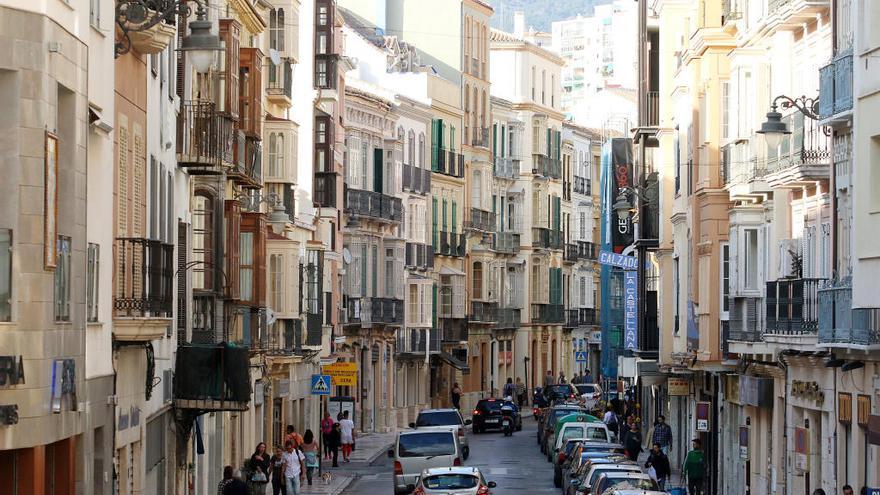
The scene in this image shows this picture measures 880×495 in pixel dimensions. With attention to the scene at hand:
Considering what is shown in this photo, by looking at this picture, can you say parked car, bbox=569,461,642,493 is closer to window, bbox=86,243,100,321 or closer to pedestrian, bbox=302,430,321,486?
window, bbox=86,243,100,321

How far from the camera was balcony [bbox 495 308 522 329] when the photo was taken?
98.8 meters

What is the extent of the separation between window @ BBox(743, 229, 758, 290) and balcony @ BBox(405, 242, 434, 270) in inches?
1606

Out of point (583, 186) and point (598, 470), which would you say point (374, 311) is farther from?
point (583, 186)

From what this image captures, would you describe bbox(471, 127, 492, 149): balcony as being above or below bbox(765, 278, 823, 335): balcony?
above

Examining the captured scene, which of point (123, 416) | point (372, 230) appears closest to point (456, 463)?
point (123, 416)

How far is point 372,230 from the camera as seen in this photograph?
246 ft

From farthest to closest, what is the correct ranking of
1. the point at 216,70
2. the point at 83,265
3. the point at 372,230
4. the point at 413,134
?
the point at 413,134, the point at 372,230, the point at 216,70, the point at 83,265

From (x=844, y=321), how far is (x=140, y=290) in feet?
36.0

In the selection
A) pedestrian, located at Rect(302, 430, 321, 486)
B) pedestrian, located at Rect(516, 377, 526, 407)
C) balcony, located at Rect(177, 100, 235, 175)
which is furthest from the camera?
pedestrian, located at Rect(516, 377, 526, 407)

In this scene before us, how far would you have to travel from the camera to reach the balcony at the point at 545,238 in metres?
105

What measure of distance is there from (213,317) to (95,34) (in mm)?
15390

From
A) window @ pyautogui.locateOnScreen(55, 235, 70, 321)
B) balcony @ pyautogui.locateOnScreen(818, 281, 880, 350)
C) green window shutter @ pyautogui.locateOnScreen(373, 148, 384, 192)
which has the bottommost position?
balcony @ pyautogui.locateOnScreen(818, 281, 880, 350)

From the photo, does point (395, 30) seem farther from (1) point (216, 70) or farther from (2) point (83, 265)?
(2) point (83, 265)

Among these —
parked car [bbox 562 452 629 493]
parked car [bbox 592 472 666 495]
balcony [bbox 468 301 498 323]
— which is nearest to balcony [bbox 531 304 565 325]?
balcony [bbox 468 301 498 323]
